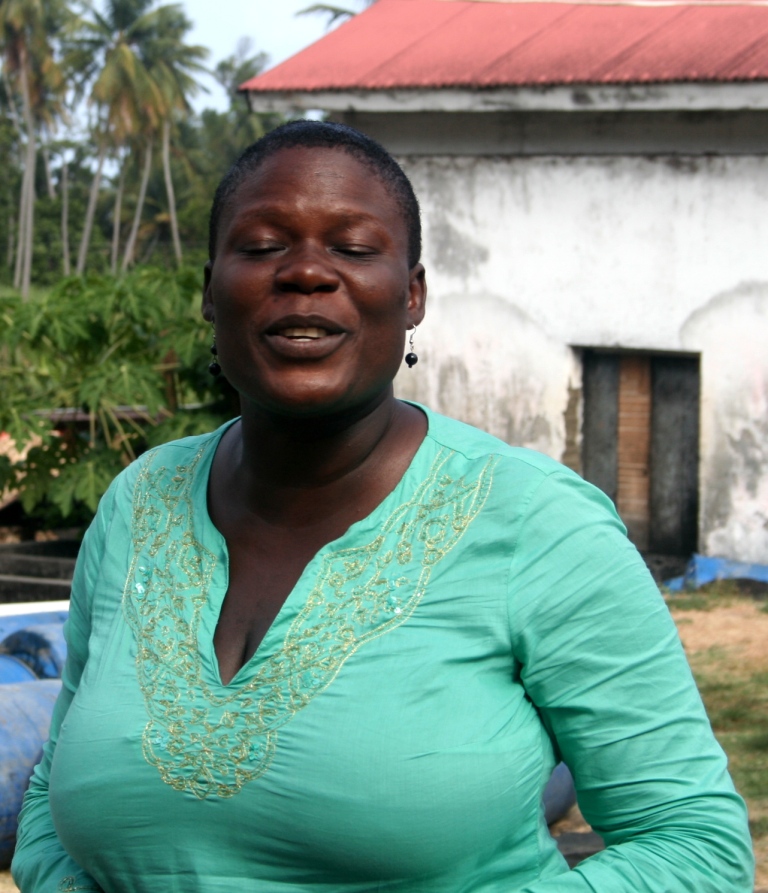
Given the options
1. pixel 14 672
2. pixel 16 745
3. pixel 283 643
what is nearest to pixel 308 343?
pixel 283 643

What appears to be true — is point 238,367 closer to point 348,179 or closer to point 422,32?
point 348,179

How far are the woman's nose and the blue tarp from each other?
701cm

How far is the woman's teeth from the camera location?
1637mm

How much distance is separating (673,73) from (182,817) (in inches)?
284

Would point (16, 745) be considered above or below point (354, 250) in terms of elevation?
below

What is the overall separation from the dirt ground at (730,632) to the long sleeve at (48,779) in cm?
530

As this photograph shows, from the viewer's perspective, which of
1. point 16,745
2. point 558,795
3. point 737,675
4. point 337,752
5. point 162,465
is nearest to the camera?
point 337,752

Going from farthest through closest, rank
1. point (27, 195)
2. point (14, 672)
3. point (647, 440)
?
point (27, 195), point (647, 440), point (14, 672)

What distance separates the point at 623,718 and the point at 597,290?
7.29 meters

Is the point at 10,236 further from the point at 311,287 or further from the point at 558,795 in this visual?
the point at 311,287

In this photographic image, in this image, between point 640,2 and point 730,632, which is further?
point 640,2

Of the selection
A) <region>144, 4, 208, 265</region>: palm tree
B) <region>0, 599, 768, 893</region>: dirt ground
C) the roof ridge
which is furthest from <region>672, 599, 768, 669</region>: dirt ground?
<region>144, 4, 208, 265</region>: palm tree

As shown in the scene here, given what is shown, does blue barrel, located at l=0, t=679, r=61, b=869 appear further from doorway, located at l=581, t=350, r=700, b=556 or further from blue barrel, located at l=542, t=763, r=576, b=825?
doorway, located at l=581, t=350, r=700, b=556

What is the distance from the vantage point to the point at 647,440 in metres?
8.81
